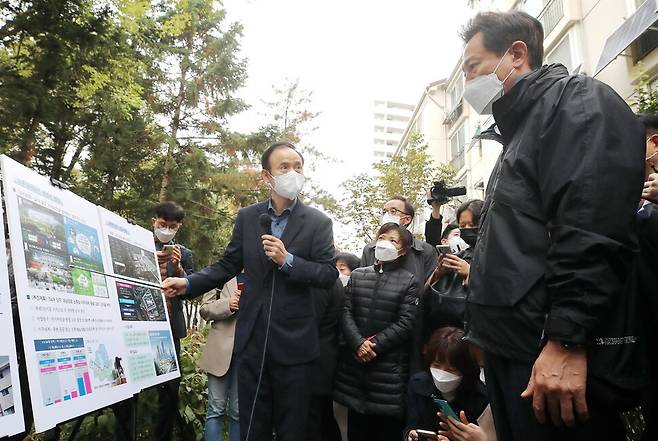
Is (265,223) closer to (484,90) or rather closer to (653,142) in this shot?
(484,90)

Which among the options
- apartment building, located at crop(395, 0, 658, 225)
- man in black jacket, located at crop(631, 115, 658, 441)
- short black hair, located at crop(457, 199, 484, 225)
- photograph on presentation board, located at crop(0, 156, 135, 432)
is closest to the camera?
man in black jacket, located at crop(631, 115, 658, 441)

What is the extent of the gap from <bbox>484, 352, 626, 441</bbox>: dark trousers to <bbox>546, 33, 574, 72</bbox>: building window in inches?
501

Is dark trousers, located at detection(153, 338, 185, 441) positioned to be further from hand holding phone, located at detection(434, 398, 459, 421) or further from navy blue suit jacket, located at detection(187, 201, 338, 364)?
hand holding phone, located at detection(434, 398, 459, 421)

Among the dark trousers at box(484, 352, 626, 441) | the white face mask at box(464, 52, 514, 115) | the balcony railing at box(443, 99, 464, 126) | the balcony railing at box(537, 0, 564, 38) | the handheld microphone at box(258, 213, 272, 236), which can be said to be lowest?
the dark trousers at box(484, 352, 626, 441)

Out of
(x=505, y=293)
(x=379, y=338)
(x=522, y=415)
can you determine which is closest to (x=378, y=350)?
(x=379, y=338)

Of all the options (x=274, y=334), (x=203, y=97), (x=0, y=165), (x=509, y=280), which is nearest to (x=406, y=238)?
(x=274, y=334)

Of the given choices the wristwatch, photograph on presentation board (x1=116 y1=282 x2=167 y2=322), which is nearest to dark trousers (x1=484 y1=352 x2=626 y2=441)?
the wristwatch

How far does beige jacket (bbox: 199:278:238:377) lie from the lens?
142 inches

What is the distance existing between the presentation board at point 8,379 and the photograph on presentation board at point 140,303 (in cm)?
87

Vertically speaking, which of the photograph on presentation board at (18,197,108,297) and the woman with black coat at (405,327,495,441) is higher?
the photograph on presentation board at (18,197,108,297)

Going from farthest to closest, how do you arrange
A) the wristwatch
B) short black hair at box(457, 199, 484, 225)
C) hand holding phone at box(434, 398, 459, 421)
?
short black hair at box(457, 199, 484, 225), hand holding phone at box(434, 398, 459, 421), the wristwatch

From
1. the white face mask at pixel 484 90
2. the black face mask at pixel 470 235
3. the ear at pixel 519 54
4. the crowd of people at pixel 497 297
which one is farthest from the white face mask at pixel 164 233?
the ear at pixel 519 54

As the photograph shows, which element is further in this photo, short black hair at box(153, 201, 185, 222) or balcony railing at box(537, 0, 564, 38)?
balcony railing at box(537, 0, 564, 38)

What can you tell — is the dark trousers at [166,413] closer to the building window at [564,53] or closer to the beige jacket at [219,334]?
the beige jacket at [219,334]
